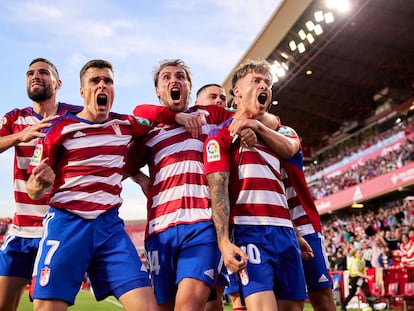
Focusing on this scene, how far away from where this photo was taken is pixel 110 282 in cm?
366

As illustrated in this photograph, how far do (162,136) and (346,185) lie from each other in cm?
2597

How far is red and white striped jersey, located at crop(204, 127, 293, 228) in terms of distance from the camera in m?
3.77

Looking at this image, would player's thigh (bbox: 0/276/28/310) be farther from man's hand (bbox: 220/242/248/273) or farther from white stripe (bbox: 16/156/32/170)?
man's hand (bbox: 220/242/248/273)

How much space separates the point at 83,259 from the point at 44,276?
26 centimetres

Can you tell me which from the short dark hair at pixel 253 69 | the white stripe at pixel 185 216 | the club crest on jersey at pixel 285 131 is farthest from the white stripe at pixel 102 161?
the club crest on jersey at pixel 285 131

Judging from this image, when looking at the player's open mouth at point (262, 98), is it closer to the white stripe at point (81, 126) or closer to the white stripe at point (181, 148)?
the white stripe at point (181, 148)

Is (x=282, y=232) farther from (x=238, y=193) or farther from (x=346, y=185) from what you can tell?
(x=346, y=185)

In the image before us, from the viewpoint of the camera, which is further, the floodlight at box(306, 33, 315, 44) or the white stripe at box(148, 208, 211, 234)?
the floodlight at box(306, 33, 315, 44)

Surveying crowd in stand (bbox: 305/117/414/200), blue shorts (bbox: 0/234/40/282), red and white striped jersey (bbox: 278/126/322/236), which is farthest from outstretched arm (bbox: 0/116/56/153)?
crowd in stand (bbox: 305/117/414/200)

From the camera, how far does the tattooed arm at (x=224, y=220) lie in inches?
134

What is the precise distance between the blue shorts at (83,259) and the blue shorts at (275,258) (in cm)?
68

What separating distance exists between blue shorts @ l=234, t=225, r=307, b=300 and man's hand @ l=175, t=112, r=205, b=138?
819mm

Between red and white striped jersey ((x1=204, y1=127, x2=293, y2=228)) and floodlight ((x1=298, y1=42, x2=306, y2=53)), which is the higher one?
floodlight ((x1=298, y1=42, x2=306, y2=53))

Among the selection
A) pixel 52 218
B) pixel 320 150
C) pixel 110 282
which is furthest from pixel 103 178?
pixel 320 150
